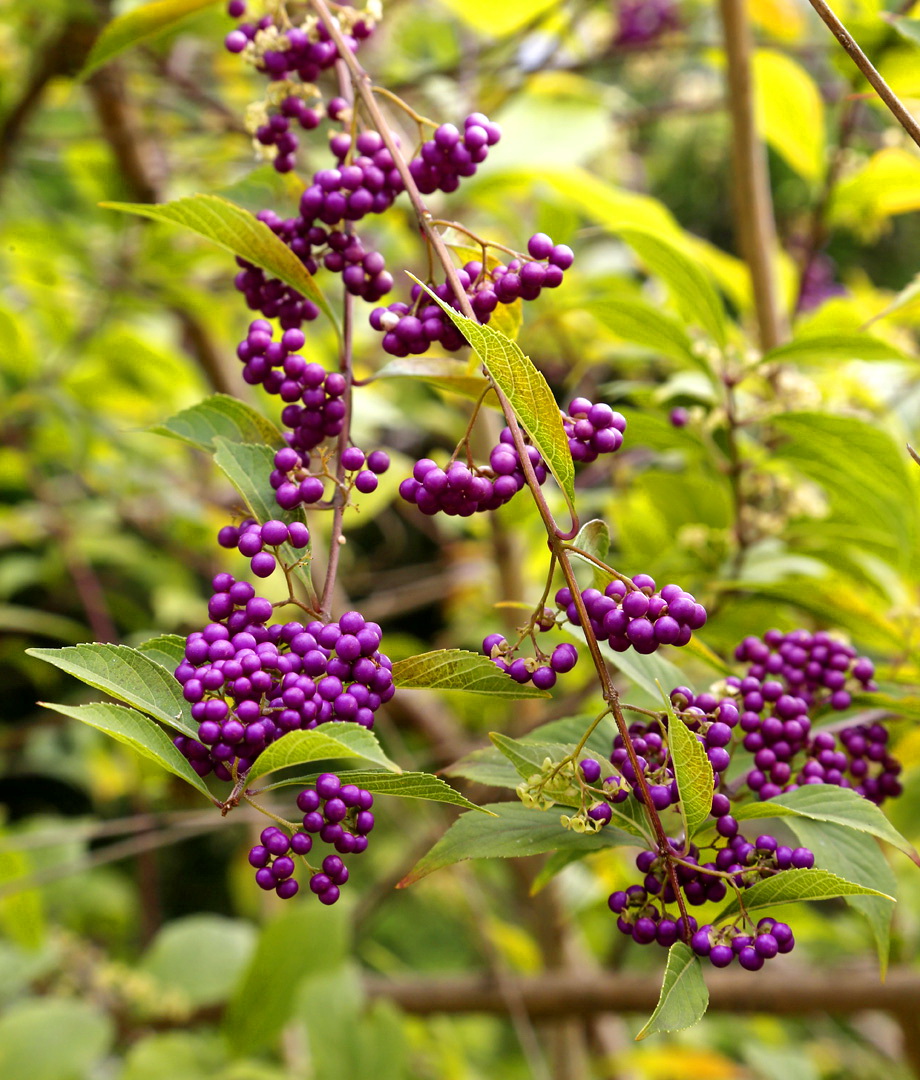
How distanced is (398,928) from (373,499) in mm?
1927

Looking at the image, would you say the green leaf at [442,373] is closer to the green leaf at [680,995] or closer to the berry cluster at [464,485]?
the berry cluster at [464,485]

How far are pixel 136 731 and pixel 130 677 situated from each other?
0.04 metres

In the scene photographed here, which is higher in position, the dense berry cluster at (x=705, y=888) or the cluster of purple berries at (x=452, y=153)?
the cluster of purple berries at (x=452, y=153)

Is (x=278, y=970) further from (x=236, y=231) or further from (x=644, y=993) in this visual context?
(x=236, y=231)

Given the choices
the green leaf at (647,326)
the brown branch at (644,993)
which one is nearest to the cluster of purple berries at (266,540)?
the green leaf at (647,326)

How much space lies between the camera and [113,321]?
1.60m

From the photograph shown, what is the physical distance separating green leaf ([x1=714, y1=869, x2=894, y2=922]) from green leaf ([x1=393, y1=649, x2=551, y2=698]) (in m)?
0.12

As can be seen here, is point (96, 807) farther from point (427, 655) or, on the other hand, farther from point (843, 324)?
point (427, 655)

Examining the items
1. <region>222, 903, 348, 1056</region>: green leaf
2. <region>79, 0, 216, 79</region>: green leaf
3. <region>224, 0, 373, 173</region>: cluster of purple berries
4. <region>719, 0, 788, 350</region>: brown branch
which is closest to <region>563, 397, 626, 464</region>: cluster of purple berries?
<region>224, 0, 373, 173</region>: cluster of purple berries

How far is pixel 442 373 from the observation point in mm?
518

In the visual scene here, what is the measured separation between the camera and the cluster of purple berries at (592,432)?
44 centimetres

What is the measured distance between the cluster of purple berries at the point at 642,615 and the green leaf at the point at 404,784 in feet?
0.28

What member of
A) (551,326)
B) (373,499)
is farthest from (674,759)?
(551,326)

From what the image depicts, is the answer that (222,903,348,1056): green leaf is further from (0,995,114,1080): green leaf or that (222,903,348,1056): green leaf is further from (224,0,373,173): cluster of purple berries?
(224,0,373,173): cluster of purple berries
